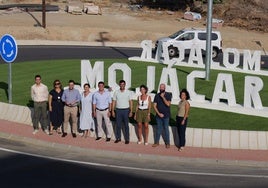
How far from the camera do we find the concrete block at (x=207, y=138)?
1802 cm

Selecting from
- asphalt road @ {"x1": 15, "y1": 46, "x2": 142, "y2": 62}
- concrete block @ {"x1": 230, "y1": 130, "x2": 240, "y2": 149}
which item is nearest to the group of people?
concrete block @ {"x1": 230, "y1": 130, "x2": 240, "y2": 149}

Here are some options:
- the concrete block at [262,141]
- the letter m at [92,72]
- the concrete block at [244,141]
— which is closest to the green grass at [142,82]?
the concrete block at [262,141]

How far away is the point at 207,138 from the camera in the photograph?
59.2 ft

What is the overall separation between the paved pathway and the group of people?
8.9 inches

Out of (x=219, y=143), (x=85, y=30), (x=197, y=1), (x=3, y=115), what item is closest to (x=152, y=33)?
(x=85, y=30)

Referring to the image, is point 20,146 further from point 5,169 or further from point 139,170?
point 139,170

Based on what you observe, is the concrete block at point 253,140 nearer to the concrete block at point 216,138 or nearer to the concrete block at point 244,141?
the concrete block at point 244,141

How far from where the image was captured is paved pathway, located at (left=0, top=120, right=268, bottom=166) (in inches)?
669

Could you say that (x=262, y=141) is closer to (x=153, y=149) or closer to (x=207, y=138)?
(x=207, y=138)

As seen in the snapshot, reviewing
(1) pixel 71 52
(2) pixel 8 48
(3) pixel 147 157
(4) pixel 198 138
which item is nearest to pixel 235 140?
(4) pixel 198 138

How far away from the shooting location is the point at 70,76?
28.0 meters

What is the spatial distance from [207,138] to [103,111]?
2889 mm

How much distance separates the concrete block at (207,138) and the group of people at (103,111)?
2.24 ft

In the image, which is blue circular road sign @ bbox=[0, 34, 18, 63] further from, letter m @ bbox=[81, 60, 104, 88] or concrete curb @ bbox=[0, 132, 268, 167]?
concrete curb @ bbox=[0, 132, 268, 167]
